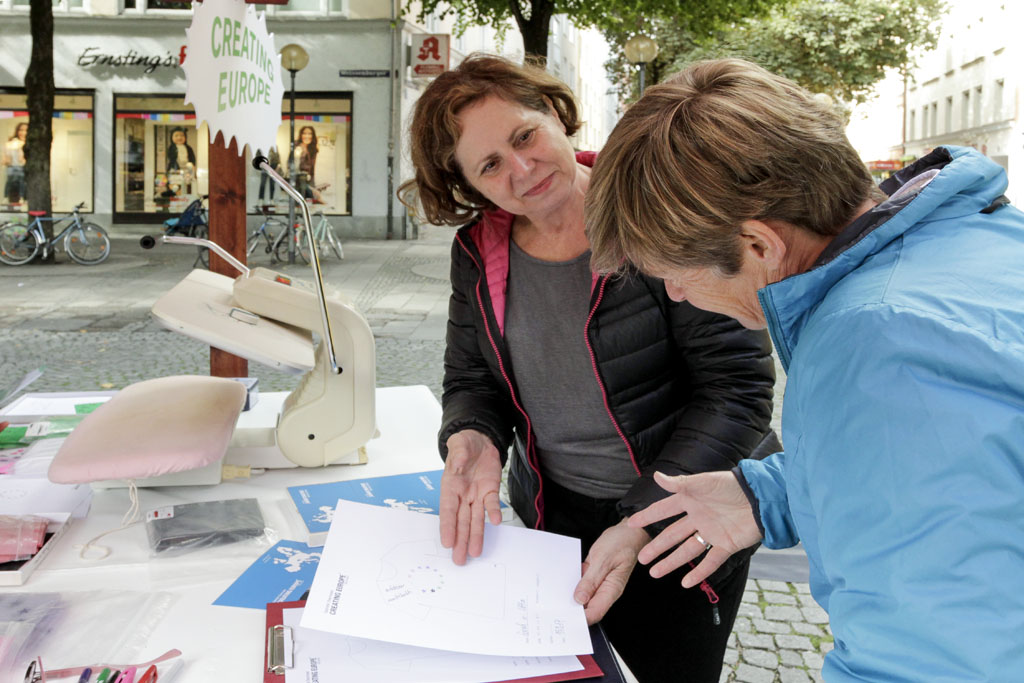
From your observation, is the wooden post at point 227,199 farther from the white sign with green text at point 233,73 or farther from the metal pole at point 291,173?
the metal pole at point 291,173

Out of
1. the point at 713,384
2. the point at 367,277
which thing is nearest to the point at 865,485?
the point at 713,384

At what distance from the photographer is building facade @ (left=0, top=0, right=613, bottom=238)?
15.0m

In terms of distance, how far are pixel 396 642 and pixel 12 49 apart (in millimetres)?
15598

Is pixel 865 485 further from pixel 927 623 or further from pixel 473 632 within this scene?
pixel 473 632

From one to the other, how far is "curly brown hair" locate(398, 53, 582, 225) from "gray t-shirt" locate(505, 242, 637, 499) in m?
0.17

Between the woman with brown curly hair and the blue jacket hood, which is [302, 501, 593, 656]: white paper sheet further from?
the blue jacket hood

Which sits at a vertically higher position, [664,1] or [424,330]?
[664,1]

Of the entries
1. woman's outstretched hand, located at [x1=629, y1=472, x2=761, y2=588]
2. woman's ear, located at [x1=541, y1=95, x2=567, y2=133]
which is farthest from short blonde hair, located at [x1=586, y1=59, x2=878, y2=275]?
woman's ear, located at [x1=541, y1=95, x2=567, y2=133]

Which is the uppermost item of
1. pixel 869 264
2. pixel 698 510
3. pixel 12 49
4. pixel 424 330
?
pixel 12 49

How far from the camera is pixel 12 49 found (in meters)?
14.0

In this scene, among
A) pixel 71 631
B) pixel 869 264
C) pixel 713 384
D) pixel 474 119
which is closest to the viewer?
pixel 869 264

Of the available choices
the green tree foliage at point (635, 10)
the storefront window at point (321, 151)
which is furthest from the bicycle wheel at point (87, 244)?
the green tree foliage at point (635, 10)

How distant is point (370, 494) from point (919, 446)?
50.1 inches

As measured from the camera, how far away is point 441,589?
120 centimetres
